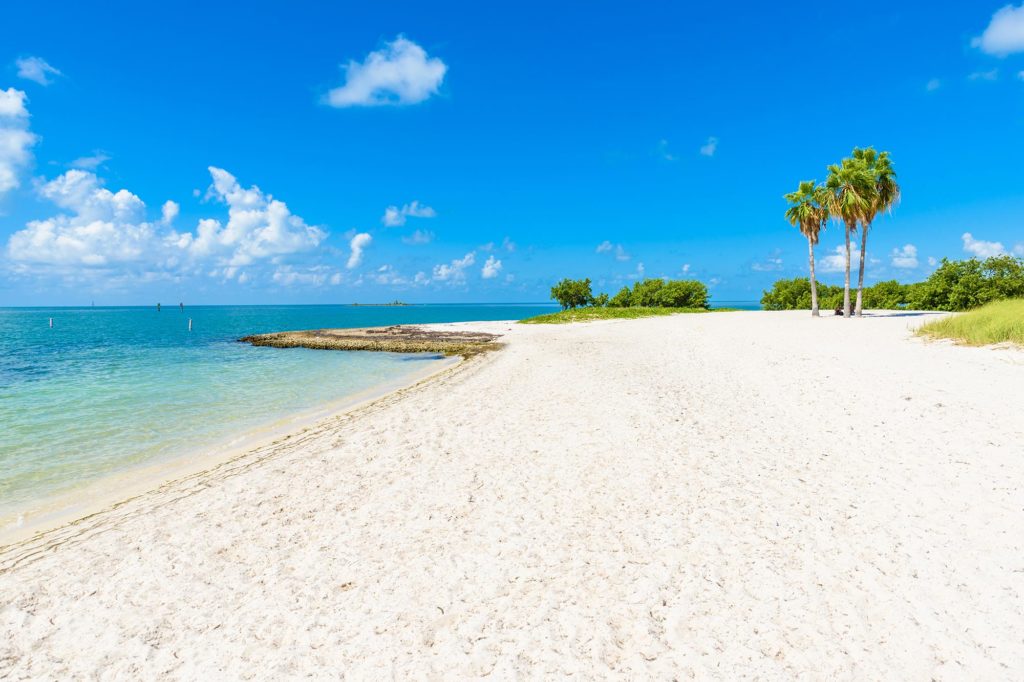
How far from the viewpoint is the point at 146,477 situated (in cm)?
1061

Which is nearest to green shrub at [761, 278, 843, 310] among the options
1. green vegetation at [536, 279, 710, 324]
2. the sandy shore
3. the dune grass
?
green vegetation at [536, 279, 710, 324]

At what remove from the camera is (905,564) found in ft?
17.6

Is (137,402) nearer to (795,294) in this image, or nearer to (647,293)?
(647,293)

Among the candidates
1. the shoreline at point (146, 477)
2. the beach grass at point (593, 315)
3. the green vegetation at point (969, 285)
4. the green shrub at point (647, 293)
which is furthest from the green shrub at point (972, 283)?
the shoreline at point (146, 477)

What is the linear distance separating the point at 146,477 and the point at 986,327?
29659 mm

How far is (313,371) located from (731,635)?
1035 inches

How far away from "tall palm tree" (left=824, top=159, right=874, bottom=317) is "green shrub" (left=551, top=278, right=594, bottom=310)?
1836 inches

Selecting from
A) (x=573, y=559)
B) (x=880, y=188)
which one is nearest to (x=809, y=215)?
(x=880, y=188)

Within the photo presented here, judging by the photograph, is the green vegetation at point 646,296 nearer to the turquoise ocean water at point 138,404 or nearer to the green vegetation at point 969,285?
the green vegetation at point 969,285

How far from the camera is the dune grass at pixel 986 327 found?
1859cm

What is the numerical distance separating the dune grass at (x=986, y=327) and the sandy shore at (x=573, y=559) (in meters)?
10.8

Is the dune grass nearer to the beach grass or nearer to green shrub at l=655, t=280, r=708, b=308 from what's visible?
the beach grass

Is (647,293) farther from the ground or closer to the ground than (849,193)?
closer to the ground

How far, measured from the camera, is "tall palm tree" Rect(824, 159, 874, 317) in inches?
1518
